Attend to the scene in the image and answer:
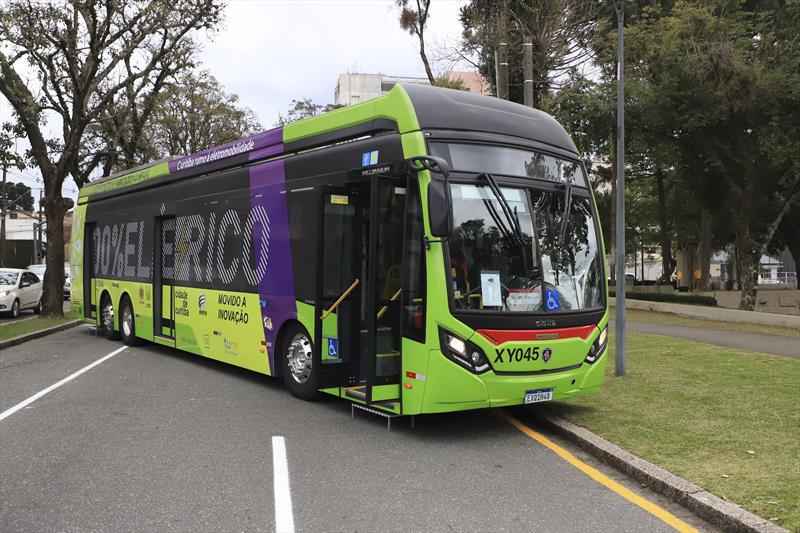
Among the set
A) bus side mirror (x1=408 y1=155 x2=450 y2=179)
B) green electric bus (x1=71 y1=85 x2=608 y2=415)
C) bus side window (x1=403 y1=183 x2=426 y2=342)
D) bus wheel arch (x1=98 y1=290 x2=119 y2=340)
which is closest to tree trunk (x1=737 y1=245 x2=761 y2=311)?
green electric bus (x1=71 y1=85 x2=608 y2=415)

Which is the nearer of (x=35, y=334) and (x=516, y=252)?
(x=516, y=252)

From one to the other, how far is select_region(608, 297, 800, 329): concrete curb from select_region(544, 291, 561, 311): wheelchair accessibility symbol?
1069 cm

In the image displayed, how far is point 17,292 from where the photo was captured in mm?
23984

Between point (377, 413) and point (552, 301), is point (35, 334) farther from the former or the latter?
point (552, 301)

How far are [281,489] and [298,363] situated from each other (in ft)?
11.8

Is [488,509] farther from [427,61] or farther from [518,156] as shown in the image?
[427,61]

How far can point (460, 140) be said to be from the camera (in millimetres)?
7070

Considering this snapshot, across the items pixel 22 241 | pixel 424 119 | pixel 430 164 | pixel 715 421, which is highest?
pixel 22 241

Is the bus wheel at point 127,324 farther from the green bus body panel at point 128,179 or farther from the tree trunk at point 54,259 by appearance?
the tree trunk at point 54,259

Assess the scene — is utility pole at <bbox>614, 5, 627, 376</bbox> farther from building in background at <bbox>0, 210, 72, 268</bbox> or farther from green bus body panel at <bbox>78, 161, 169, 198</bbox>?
building in background at <bbox>0, 210, 72, 268</bbox>

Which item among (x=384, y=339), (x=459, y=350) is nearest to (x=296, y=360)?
(x=384, y=339)

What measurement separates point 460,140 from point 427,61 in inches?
715

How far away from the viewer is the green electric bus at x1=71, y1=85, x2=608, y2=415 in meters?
6.68

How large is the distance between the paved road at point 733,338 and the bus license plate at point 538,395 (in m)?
8.55
